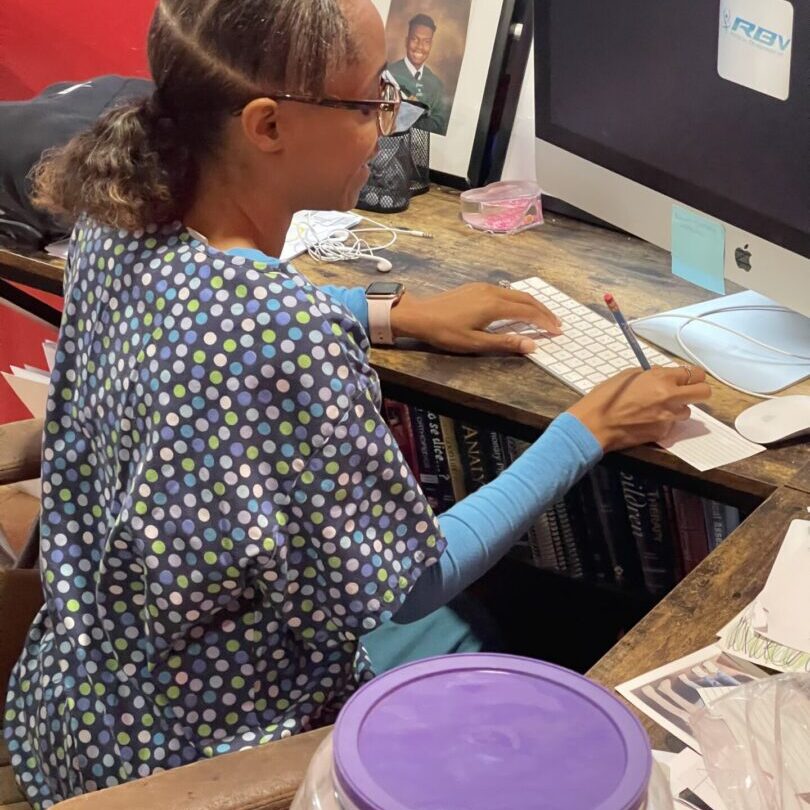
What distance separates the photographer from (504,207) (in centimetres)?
182

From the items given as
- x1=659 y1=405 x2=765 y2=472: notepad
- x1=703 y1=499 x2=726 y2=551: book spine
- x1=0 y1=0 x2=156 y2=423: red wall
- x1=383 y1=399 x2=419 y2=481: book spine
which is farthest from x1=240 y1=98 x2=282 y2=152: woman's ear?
x1=0 y1=0 x2=156 y2=423: red wall

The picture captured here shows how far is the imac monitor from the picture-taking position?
1304mm

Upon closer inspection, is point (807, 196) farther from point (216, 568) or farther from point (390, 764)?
point (390, 764)

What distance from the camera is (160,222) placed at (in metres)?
1.05

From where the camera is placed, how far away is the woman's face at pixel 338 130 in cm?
106

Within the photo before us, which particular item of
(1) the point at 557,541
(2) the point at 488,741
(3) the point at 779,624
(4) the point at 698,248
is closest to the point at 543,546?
(1) the point at 557,541

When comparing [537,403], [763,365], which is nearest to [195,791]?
[537,403]

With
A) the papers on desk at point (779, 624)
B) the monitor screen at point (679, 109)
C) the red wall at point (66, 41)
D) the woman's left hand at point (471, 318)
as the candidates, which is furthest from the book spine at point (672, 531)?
the red wall at point (66, 41)

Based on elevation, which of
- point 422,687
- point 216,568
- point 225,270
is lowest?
point 216,568

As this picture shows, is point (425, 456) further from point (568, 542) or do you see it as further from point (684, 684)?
point (684, 684)

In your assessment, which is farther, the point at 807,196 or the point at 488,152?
the point at 488,152

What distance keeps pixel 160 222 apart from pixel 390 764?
2.01 ft

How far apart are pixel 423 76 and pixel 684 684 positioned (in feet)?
4.34

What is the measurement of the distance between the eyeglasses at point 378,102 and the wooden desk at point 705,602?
537 millimetres
